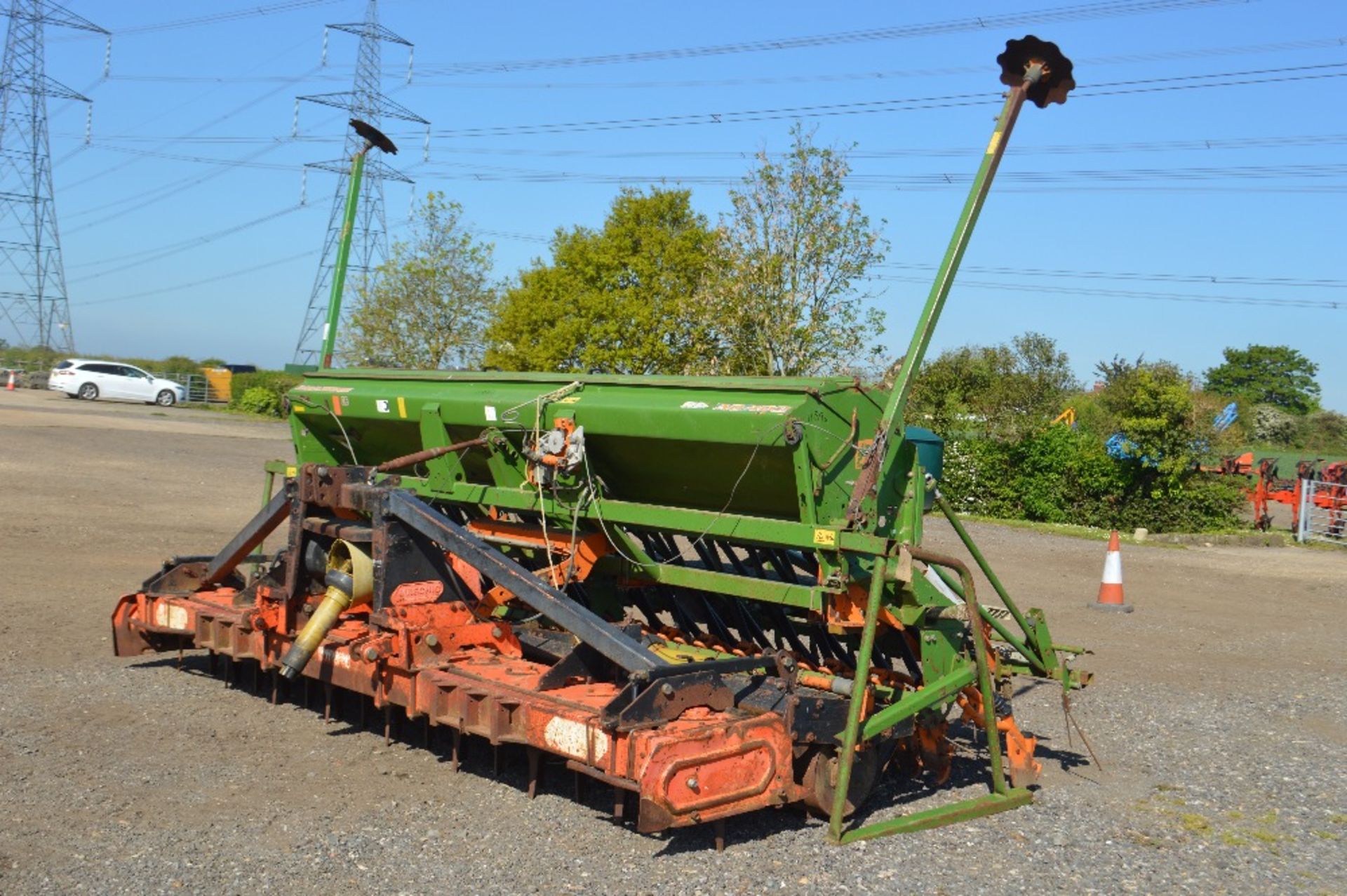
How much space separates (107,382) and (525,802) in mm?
→ 41178

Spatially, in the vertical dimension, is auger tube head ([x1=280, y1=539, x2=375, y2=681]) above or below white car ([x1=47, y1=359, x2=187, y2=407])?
below

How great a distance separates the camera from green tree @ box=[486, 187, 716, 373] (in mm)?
25656

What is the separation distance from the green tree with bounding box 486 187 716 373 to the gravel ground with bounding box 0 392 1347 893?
15557mm

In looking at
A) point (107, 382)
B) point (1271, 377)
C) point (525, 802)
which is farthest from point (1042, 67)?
point (1271, 377)

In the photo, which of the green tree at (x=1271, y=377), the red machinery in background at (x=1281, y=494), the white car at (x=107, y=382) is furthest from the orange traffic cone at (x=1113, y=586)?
the green tree at (x=1271, y=377)

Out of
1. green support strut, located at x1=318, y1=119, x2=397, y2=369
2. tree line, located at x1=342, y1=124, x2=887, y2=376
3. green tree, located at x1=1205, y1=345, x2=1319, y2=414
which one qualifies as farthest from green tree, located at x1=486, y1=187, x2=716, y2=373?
green tree, located at x1=1205, y1=345, x2=1319, y2=414

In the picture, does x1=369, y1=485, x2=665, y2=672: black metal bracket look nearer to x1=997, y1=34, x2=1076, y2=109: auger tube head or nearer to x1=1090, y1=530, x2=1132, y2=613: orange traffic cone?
x1=997, y1=34, x2=1076, y2=109: auger tube head

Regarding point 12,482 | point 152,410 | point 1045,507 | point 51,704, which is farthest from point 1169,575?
point 152,410

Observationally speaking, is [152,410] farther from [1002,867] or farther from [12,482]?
[1002,867]

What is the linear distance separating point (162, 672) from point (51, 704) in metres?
0.91

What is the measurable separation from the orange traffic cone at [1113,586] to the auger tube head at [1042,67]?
7768 mm

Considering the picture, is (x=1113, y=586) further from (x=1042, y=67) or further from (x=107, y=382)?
(x=107, y=382)

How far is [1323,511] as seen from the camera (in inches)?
873

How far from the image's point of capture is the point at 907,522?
6496 mm
